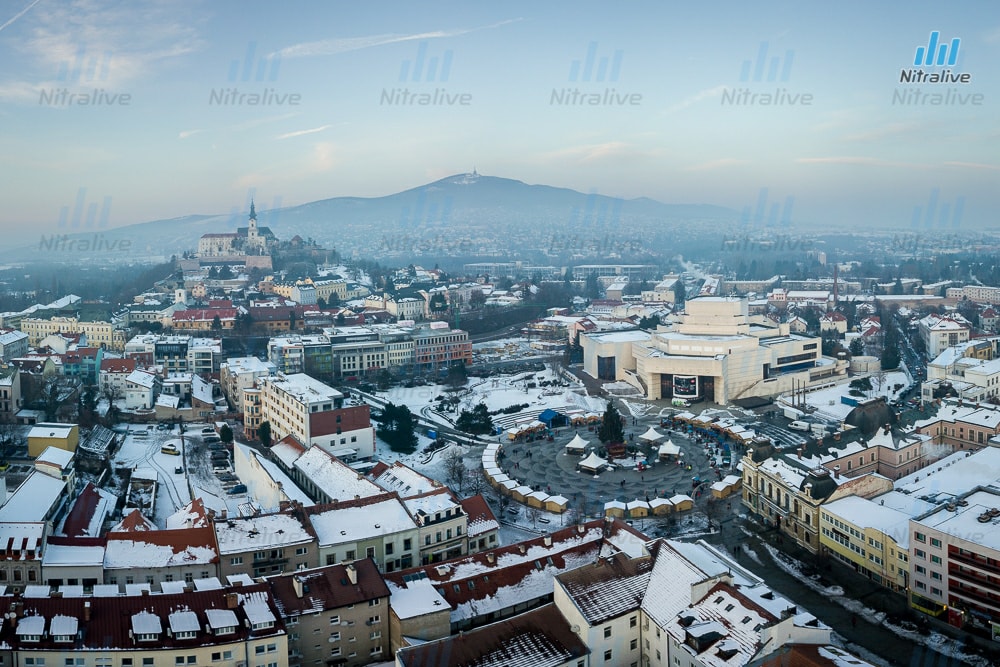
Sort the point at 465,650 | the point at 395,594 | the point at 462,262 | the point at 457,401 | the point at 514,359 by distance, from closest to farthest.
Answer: the point at 465,650 < the point at 395,594 < the point at 457,401 < the point at 514,359 < the point at 462,262

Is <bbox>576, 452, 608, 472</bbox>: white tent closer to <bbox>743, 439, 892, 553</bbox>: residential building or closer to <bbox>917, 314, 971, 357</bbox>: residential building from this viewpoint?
<bbox>743, 439, 892, 553</bbox>: residential building

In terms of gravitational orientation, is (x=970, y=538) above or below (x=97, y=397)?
above

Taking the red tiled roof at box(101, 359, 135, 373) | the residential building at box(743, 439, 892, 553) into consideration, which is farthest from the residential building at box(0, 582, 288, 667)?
the red tiled roof at box(101, 359, 135, 373)

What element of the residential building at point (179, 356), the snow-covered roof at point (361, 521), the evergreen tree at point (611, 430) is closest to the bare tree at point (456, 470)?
the evergreen tree at point (611, 430)

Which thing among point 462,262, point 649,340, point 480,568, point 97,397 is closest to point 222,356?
point 97,397

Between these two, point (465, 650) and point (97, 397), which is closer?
point (465, 650)

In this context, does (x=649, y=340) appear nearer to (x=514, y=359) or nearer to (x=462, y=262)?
(x=514, y=359)
